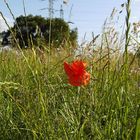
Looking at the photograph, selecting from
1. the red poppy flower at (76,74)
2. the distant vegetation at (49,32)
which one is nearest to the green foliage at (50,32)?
the distant vegetation at (49,32)

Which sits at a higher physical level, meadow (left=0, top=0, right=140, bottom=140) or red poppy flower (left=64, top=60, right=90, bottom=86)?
red poppy flower (left=64, top=60, right=90, bottom=86)

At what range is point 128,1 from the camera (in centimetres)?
124

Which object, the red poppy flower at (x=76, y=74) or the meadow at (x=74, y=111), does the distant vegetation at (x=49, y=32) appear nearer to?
the meadow at (x=74, y=111)

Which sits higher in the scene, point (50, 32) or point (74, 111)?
point (50, 32)

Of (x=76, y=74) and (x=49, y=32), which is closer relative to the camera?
(x=76, y=74)

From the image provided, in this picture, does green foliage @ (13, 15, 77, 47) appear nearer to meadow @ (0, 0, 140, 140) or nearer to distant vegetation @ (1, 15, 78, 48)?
distant vegetation @ (1, 15, 78, 48)

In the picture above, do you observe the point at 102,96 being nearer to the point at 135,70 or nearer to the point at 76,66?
the point at 76,66

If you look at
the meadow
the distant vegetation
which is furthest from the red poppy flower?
the distant vegetation

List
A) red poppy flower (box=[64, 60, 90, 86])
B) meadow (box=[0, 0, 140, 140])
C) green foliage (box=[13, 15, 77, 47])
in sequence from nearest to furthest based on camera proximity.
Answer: red poppy flower (box=[64, 60, 90, 86])
meadow (box=[0, 0, 140, 140])
green foliage (box=[13, 15, 77, 47])

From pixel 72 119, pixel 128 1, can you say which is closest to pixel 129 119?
pixel 72 119

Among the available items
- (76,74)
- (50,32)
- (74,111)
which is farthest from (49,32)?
(76,74)

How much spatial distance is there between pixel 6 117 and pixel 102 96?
20.0 inches

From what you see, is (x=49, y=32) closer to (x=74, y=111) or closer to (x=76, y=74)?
(x=74, y=111)

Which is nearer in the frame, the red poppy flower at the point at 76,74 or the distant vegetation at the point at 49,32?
the red poppy flower at the point at 76,74
